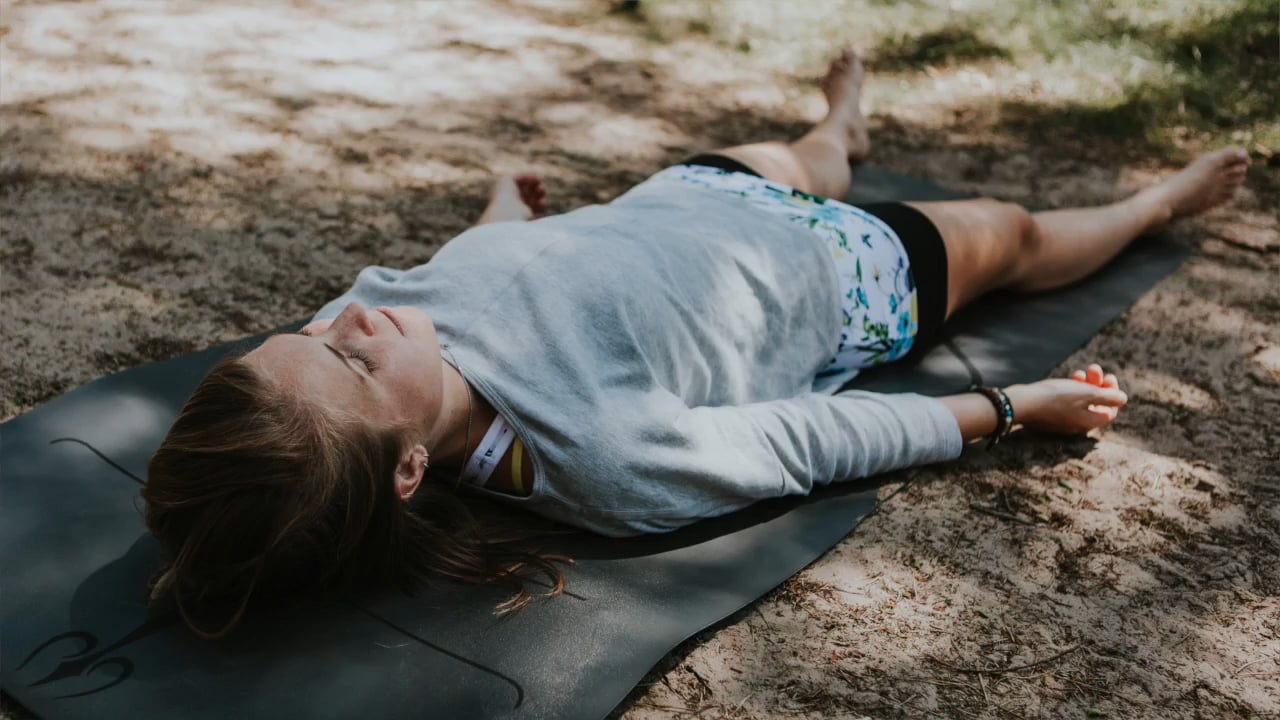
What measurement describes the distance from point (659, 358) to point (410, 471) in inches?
21.5

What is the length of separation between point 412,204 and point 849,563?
1909mm

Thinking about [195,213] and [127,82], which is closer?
[195,213]

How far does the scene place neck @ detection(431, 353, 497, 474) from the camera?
78.0 inches

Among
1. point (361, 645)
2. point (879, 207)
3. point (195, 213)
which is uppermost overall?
point (879, 207)

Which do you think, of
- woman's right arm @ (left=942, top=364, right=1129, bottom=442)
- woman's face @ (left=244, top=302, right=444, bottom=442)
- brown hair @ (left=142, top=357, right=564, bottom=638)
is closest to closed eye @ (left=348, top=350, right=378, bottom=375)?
woman's face @ (left=244, top=302, right=444, bottom=442)

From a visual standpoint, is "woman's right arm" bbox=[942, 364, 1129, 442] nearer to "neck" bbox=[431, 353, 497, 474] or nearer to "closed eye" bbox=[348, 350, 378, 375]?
"neck" bbox=[431, 353, 497, 474]

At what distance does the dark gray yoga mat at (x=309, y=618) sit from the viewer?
1.77 m

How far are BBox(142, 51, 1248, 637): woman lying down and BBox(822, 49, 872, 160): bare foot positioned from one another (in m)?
0.84

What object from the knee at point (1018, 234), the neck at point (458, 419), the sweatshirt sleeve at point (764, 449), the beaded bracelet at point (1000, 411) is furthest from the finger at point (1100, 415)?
the neck at point (458, 419)

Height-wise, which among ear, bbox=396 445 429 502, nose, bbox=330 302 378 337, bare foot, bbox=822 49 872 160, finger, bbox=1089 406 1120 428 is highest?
bare foot, bbox=822 49 872 160

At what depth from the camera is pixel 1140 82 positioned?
4.37 metres

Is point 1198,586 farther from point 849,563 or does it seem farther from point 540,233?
point 540,233

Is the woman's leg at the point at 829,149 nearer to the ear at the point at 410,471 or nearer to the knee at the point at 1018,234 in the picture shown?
the knee at the point at 1018,234

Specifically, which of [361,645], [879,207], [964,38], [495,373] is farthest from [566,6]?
[361,645]
